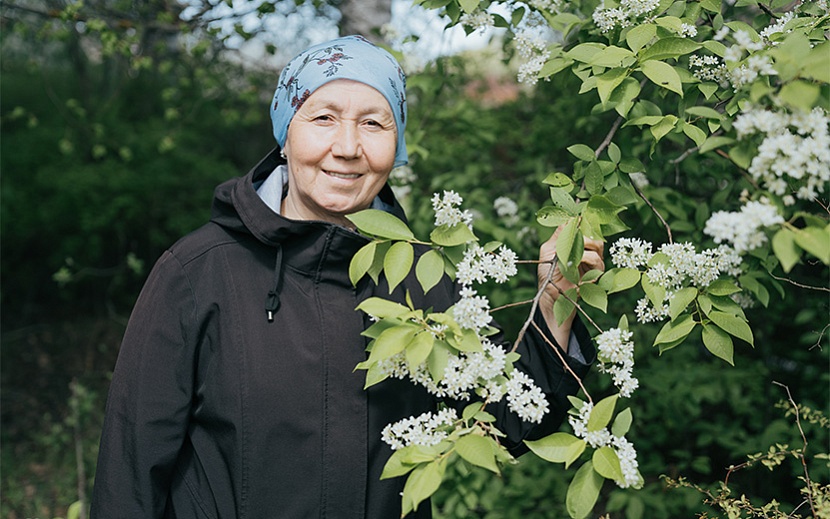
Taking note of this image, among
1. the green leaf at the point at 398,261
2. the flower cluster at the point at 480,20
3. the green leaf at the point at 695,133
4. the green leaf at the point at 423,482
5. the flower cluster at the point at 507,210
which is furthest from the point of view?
the flower cluster at the point at 507,210

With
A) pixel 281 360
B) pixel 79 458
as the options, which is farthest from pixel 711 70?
pixel 79 458

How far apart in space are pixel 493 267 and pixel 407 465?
41 cm

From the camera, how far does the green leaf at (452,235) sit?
1475mm

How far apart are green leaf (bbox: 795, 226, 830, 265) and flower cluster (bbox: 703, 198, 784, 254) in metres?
0.04

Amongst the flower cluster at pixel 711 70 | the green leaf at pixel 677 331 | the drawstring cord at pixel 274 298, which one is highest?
the flower cluster at pixel 711 70

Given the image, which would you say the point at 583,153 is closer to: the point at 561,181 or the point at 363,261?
the point at 561,181

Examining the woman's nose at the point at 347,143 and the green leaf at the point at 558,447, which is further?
the woman's nose at the point at 347,143

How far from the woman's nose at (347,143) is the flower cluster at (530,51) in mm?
453

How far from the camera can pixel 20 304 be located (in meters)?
7.68

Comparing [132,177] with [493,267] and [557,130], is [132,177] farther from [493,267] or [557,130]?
[493,267]

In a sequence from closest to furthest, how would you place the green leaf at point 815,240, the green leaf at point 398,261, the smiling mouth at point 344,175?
the green leaf at point 815,240, the green leaf at point 398,261, the smiling mouth at point 344,175

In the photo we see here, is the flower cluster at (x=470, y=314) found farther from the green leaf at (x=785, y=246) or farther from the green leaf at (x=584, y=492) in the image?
the green leaf at (x=785, y=246)

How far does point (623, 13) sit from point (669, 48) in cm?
18

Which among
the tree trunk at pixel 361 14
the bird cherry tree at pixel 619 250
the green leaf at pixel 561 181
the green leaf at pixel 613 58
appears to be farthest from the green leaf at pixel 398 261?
the tree trunk at pixel 361 14
